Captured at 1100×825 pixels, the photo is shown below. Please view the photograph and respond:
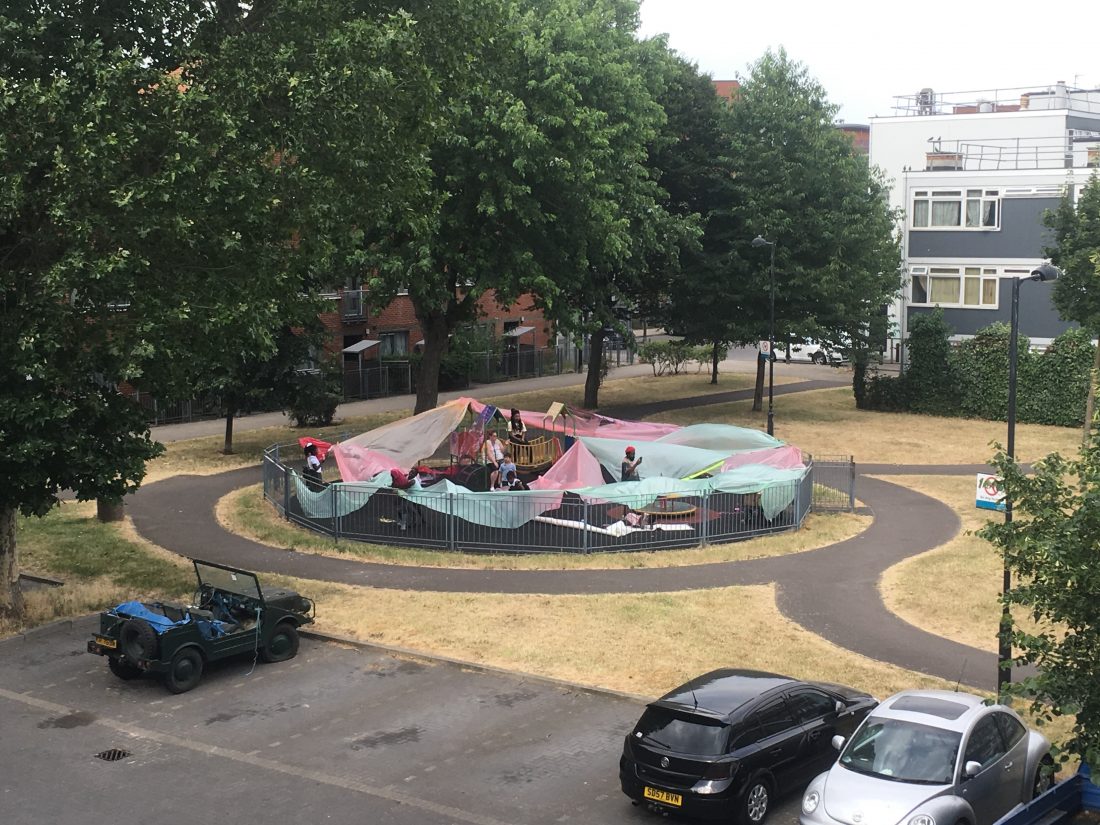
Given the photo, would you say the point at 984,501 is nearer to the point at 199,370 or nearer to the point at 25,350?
the point at 199,370

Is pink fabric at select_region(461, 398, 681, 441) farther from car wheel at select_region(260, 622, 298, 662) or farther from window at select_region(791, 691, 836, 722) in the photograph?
window at select_region(791, 691, 836, 722)

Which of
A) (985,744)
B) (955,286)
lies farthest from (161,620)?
(955,286)

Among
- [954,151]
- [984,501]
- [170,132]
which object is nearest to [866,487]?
[984,501]

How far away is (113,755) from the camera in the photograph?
45.0 feet

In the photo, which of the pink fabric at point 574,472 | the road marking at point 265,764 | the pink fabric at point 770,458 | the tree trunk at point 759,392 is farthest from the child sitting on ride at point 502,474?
the tree trunk at point 759,392

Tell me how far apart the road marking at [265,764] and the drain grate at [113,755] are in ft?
1.40

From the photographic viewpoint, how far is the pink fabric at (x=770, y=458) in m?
27.5

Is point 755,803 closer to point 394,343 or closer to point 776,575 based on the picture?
point 776,575

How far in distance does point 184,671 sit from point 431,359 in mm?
20808

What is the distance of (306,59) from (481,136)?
40.7 ft

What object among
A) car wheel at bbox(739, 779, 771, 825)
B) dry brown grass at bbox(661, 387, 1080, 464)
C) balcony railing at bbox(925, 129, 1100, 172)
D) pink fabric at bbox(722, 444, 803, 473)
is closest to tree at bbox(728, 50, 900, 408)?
dry brown grass at bbox(661, 387, 1080, 464)

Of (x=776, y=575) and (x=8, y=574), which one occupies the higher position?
(x=8, y=574)

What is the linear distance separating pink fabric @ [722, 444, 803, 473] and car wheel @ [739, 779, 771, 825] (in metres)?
15.5

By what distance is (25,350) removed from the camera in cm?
1642
